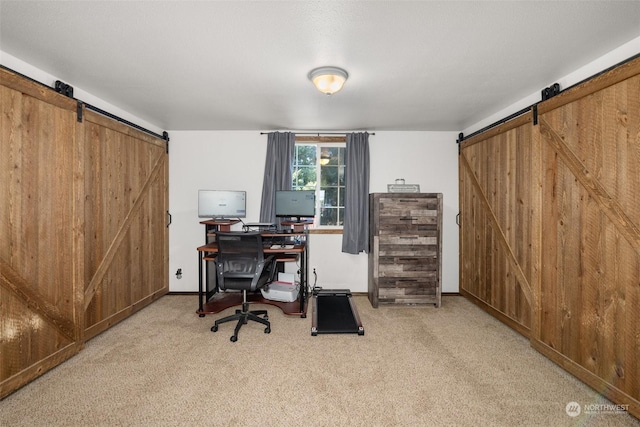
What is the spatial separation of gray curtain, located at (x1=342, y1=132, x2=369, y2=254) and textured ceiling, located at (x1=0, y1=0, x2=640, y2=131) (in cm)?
102

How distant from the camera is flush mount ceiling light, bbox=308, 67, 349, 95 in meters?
2.24

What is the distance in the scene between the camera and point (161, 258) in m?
4.02

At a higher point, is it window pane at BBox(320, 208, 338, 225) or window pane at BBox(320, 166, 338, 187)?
window pane at BBox(320, 166, 338, 187)

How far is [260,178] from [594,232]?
12.1 ft

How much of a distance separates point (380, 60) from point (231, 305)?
3.20 metres

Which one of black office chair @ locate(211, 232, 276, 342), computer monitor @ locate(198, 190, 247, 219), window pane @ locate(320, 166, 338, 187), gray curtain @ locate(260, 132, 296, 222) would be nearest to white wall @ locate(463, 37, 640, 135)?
window pane @ locate(320, 166, 338, 187)

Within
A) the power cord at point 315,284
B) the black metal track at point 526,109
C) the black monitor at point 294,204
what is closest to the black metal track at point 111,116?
the black monitor at point 294,204

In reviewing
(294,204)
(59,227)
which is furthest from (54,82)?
(294,204)

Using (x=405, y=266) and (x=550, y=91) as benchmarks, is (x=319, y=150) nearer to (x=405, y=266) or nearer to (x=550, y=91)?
(x=405, y=266)

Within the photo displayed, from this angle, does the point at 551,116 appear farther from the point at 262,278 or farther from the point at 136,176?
the point at 136,176

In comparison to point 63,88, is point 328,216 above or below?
below

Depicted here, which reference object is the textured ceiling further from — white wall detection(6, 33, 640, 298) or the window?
Answer: the window

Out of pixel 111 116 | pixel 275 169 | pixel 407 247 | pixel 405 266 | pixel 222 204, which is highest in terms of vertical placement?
pixel 111 116

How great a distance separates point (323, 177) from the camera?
171 inches
